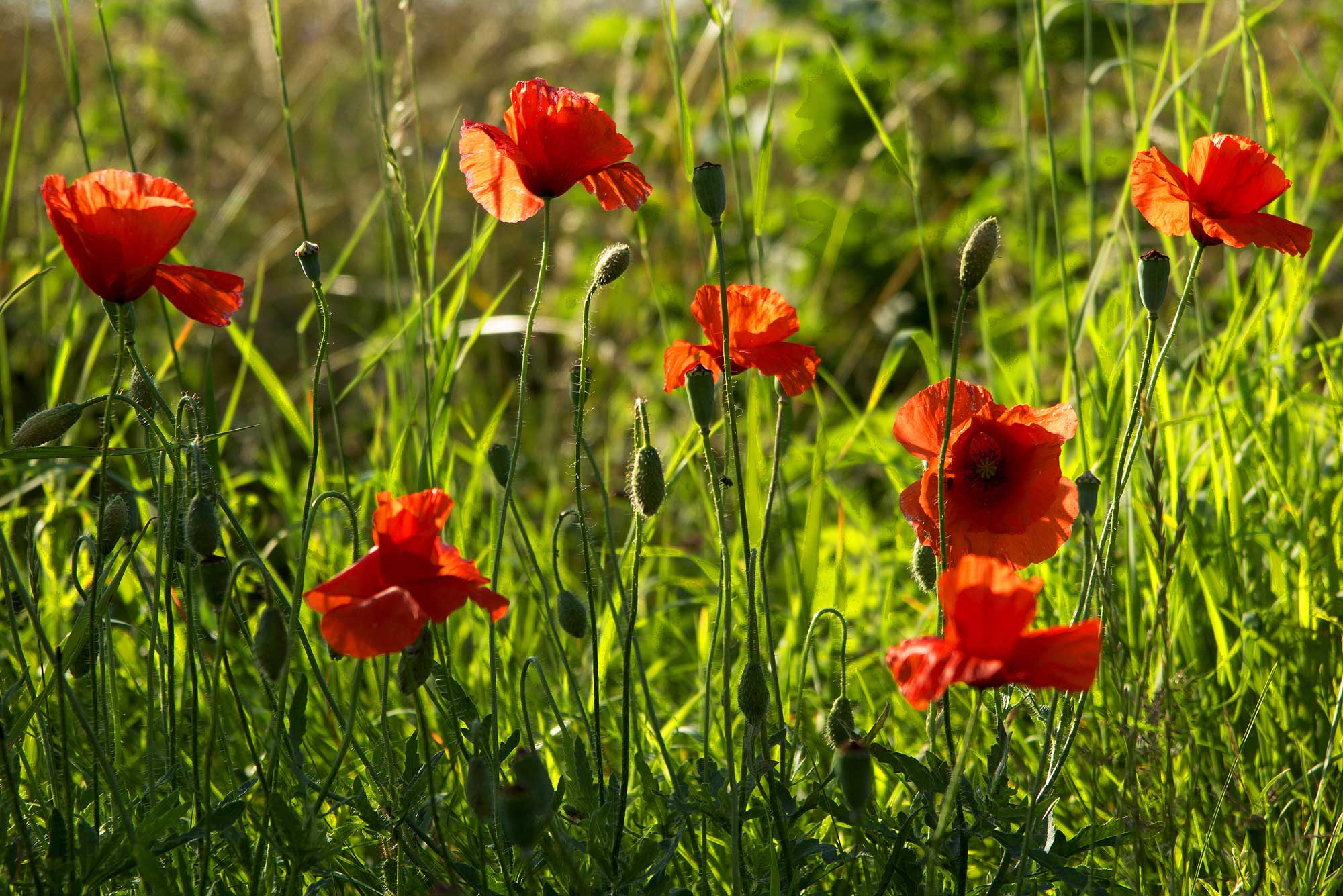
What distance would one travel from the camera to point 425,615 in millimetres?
869

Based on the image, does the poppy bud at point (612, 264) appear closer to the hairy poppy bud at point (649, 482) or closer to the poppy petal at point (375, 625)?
the hairy poppy bud at point (649, 482)

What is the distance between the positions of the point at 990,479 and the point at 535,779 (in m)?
0.48

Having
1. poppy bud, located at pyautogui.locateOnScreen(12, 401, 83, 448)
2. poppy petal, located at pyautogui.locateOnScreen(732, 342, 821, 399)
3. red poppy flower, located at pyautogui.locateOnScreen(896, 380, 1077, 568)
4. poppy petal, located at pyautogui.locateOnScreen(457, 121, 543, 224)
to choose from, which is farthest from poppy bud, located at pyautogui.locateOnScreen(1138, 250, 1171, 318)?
poppy bud, located at pyautogui.locateOnScreen(12, 401, 83, 448)

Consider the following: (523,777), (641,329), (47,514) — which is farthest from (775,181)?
(523,777)

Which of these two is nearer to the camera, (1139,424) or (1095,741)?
(1139,424)

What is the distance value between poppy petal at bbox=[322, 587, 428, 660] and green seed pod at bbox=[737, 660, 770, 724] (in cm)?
29

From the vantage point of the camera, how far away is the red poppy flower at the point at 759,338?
1.18 m

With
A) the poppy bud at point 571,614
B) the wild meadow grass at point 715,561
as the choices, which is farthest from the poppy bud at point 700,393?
the poppy bud at point 571,614

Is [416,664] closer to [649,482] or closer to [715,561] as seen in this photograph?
[649,482]

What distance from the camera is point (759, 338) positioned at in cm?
120

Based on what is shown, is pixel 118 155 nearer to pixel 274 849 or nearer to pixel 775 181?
pixel 775 181

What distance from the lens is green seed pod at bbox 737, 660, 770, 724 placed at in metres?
1.03

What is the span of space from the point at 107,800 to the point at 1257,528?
1.46 meters

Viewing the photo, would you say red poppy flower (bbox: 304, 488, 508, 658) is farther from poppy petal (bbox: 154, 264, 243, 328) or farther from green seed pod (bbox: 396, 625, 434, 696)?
poppy petal (bbox: 154, 264, 243, 328)
